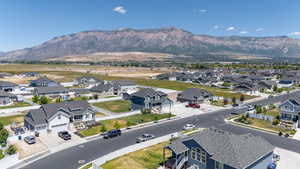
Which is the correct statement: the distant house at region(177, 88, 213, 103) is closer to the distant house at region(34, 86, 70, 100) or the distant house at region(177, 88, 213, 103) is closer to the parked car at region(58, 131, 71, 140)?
the distant house at region(34, 86, 70, 100)

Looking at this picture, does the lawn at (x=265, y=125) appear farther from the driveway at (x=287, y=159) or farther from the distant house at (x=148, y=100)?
the distant house at (x=148, y=100)

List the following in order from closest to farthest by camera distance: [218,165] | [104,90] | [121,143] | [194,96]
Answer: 1. [218,165]
2. [121,143]
3. [194,96]
4. [104,90]

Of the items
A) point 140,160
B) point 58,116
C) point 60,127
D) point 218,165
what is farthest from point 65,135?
point 218,165

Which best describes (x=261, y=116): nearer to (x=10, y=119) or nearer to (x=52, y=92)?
(x=10, y=119)

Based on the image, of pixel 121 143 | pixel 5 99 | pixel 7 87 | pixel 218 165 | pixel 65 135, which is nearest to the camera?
pixel 218 165

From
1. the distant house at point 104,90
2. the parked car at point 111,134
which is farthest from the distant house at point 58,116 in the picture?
the distant house at point 104,90

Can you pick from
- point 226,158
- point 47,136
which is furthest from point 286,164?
point 47,136

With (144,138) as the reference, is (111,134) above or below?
above
